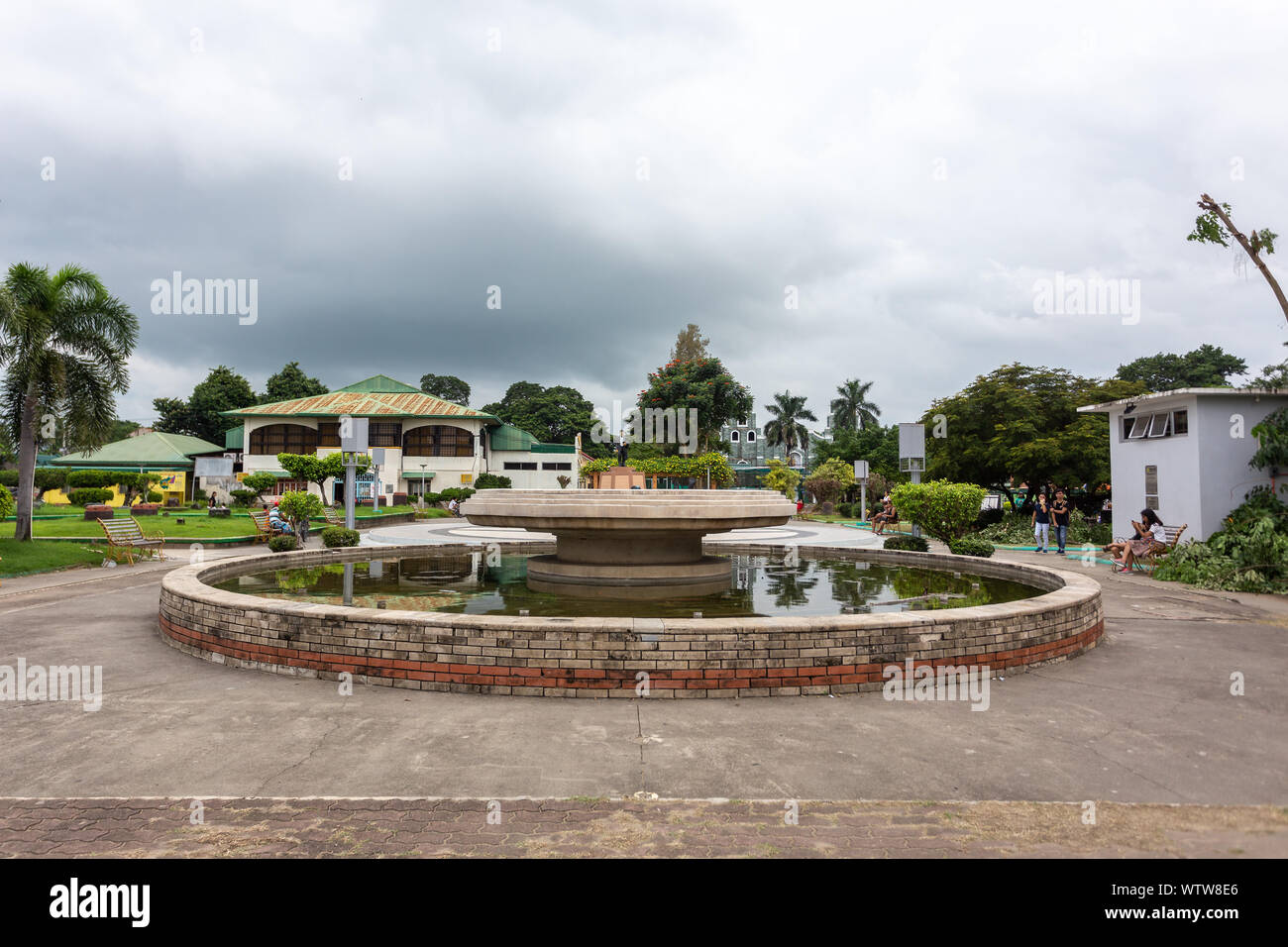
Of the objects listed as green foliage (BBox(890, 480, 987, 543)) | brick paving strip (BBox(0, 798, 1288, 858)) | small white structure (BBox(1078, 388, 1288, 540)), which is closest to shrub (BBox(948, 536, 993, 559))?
green foliage (BBox(890, 480, 987, 543))

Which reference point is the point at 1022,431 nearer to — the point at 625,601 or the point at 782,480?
the point at 782,480

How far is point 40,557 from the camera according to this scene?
13.3 metres

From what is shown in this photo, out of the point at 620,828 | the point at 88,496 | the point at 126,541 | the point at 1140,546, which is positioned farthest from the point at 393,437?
the point at 620,828

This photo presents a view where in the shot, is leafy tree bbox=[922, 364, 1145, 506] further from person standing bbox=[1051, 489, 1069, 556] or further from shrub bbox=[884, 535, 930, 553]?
shrub bbox=[884, 535, 930, 553]

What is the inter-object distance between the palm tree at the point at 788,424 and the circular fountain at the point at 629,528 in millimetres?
50355

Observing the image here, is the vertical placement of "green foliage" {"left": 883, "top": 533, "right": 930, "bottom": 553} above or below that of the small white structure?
below

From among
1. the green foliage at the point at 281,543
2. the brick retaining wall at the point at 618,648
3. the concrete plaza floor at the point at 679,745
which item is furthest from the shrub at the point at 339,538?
the brick retaining wall at the point at 618,648

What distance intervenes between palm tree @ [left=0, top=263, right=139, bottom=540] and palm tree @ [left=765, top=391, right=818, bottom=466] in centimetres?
4931

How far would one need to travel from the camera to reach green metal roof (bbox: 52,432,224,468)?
41.3 m

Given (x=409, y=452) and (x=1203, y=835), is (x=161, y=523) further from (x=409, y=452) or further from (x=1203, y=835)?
(x=1203, y=835)

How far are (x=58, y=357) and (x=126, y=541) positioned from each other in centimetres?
526

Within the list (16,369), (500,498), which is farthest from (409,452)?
(500,498)

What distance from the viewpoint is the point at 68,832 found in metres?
3.02

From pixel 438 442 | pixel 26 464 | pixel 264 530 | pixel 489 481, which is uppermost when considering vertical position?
pixel 438 442
